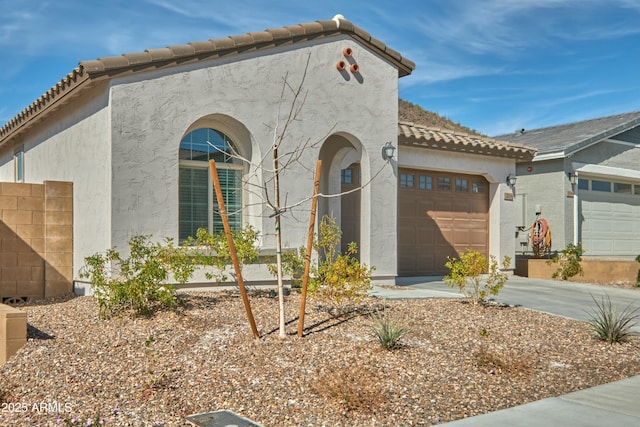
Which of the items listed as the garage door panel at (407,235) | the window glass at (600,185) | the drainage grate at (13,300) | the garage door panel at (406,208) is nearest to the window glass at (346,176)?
the garage door panel at (406,208)

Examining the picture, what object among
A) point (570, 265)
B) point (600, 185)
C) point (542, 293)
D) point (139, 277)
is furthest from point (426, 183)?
point (139, 277)

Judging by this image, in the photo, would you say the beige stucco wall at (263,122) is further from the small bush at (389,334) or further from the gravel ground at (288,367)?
the small bush at (389,334)

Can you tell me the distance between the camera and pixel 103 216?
388 inches

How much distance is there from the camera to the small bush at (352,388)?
5.65m

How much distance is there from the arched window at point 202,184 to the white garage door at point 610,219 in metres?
12.5

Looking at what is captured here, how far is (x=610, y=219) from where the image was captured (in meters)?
20.6

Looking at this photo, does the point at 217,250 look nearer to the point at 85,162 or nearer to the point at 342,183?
the point at 85,162

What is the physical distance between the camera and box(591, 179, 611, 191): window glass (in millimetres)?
19984

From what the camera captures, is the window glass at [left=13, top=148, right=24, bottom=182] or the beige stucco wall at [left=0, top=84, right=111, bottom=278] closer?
the beige stucco wall at [left=0, top=84, right=111, bottom=278]

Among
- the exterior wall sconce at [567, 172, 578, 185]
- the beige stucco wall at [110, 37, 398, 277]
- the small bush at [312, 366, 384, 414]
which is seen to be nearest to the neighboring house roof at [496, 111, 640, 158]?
the exterior wall sconce at [567, 172, 578, 185]

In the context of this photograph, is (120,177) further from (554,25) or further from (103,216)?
(554,25)

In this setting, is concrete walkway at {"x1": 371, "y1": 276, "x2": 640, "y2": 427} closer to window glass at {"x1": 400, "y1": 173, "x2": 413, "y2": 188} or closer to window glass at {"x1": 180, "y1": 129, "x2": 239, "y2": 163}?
window glass at {"x1": 180, "y1": 129, "x2": 239, "y2": 163}

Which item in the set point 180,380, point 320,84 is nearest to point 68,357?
point 180,380

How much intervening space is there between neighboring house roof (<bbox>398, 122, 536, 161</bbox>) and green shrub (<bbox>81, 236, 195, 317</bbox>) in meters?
6.14
